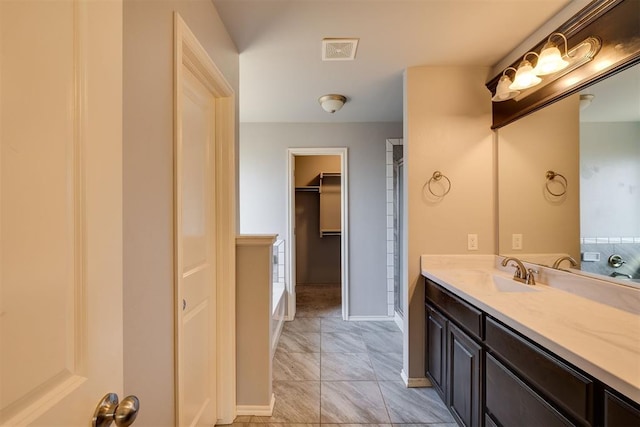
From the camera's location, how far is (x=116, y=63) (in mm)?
625

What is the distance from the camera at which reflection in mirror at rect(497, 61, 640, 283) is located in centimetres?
131

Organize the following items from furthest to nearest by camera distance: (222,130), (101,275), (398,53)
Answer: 1. (398,53)
2. (222,130)
3. (101,275)

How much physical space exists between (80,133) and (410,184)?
6.64ft

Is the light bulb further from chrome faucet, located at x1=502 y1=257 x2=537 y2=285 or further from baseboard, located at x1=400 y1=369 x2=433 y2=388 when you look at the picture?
baseboard, located at x1=400 y1=369 x2=433 y2=388

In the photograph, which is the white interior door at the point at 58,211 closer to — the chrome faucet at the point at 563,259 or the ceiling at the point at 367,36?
the ceiling at the point at 367,36

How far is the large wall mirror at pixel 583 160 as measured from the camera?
4.22 ft

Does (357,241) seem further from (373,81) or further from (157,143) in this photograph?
(157,143)

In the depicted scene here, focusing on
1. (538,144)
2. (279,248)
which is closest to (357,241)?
(279,248)

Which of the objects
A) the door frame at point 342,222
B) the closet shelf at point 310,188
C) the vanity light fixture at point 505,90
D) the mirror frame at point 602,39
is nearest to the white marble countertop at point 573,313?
the mirror frame at point 602,39

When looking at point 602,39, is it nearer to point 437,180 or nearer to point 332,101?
point 437,180

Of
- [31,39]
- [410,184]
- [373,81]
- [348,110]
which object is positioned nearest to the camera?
[31,39]

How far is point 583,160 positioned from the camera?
5.13 ft

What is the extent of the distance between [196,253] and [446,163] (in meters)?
1.84

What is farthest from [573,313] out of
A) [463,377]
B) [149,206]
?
[149,206]
